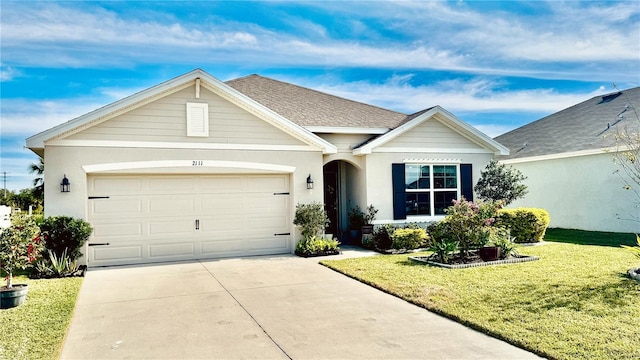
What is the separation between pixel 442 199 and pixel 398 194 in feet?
5.69

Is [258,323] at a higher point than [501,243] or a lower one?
lower

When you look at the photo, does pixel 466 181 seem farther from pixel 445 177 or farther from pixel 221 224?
pixel 221 224

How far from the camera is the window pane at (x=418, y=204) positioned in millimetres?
14477

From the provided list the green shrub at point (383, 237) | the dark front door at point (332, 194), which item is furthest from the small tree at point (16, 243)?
the dark front door at point (332, 194)

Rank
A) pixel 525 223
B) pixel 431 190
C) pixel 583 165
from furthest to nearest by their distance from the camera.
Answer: pixel 583 165, pixel 431 190, pixel 525 223

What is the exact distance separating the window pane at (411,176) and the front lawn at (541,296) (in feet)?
11.5

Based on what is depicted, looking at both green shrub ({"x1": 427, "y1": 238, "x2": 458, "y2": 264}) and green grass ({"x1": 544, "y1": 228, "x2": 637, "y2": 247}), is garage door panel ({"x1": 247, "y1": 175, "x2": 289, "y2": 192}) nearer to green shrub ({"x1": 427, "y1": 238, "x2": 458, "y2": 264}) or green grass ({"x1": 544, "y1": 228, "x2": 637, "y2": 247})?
green shrub ({"x1": 427, "y1": 238, "x2": 458, "y2": 264})

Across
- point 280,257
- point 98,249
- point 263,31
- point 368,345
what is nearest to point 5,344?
point 368,345

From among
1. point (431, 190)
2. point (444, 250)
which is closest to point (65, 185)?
point (444, 250)

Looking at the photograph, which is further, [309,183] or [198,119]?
[309,183]

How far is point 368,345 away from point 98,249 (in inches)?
333

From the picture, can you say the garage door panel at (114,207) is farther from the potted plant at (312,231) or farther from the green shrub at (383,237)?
the green shrub at (383,237)

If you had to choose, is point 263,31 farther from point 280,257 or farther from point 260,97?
point 280,257

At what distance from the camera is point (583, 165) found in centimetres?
1741
